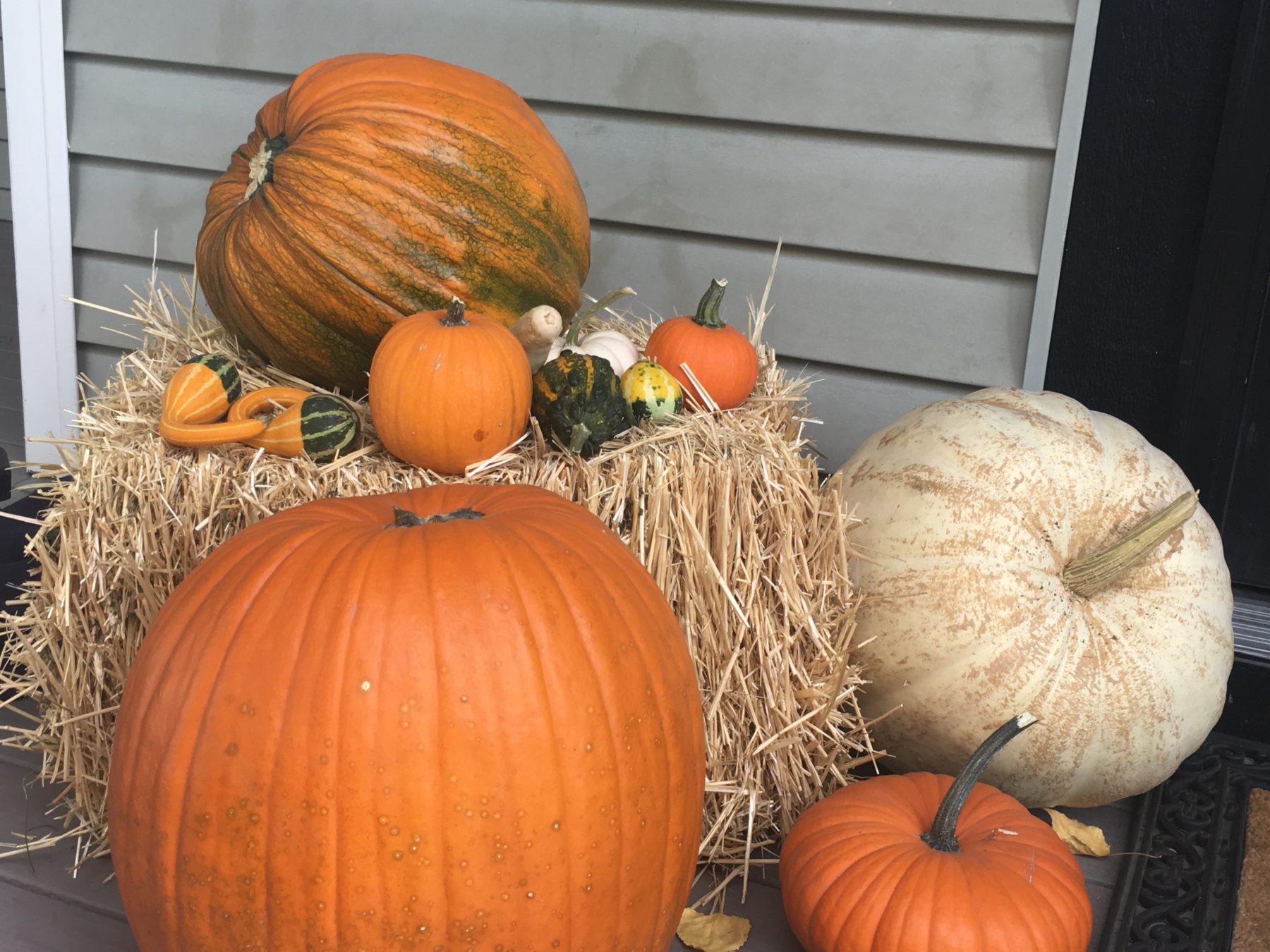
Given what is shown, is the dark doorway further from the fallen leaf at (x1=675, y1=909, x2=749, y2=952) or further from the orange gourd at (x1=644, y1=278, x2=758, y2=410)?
the fallen leaf at (x1=675, y1=909, x2=749, y2=952)

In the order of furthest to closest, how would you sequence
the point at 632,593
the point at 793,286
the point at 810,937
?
the point at 793,286
the point at 810,937
the point at 632,593

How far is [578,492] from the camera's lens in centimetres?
188

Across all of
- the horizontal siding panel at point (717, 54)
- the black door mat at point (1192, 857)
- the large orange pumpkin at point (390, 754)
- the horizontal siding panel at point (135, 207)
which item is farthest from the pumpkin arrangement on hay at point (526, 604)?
the horizontal siding panel at point (135, 207)

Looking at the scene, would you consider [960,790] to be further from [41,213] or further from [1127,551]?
[41,213]

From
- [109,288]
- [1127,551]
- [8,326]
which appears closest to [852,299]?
[1127,551]

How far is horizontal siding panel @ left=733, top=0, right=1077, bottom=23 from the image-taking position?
250 cm

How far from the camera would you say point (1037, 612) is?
6.86 ft

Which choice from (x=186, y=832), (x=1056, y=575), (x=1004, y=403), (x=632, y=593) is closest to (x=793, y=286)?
(x=1004, y=403)

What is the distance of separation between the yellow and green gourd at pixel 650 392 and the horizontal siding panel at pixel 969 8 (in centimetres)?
122

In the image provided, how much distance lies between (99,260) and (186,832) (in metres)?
2.83

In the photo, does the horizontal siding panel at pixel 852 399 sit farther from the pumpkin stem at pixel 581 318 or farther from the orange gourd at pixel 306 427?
the orange gourd at pixel 306 427

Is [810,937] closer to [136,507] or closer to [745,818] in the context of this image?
[745,818]

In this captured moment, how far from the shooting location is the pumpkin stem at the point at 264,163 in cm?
205

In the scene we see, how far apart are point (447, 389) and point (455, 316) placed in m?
0.15
